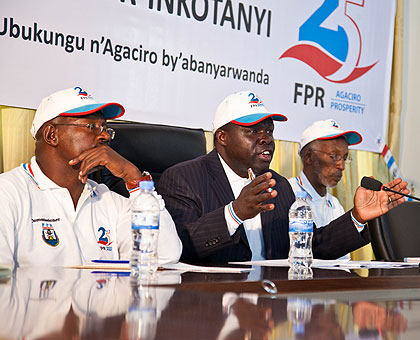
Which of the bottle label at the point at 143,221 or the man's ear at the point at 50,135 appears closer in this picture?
the bottle label at the point at 143,221

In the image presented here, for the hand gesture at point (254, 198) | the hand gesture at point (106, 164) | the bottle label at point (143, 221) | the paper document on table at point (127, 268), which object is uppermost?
the hand gesture at point (106, 164)

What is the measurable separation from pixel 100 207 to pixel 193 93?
4.62ft

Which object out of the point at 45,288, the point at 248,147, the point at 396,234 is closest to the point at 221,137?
the point at 248,147

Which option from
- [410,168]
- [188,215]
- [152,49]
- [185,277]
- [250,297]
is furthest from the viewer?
[410,168]

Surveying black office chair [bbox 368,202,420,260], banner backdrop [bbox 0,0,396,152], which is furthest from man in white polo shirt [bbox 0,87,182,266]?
black office chair [bbox 368,202,420,260]

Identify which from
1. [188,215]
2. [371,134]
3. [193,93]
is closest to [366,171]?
[371,134]

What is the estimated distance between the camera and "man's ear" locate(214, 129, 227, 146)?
109 inches

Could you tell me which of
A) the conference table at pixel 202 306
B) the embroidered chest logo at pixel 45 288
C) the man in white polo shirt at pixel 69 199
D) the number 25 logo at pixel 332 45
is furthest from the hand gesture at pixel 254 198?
the number 25 logo at pixel 332 45

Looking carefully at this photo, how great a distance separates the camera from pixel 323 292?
4.15 feet

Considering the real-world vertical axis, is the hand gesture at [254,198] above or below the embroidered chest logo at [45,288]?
above

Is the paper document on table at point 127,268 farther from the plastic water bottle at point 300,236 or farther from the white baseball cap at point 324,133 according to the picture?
the white baseball cap at point 324,133

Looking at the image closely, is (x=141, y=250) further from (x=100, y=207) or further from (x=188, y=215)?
(x=188, y=215)

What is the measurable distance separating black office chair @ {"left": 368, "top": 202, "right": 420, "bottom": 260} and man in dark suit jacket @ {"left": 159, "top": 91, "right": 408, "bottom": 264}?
1.24ft

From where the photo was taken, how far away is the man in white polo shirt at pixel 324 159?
11.9 feet
